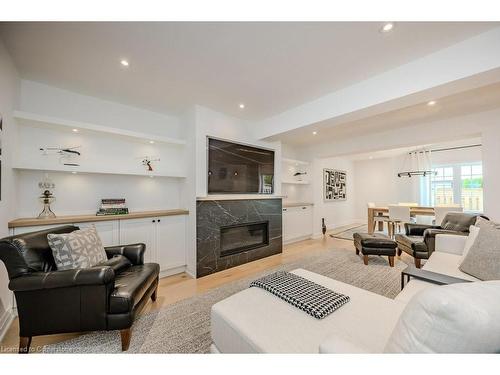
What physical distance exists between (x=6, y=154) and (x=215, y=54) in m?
2.17

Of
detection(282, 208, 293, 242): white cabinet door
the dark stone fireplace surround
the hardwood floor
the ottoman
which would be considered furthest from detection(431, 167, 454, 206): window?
the dark stone fireplace surround

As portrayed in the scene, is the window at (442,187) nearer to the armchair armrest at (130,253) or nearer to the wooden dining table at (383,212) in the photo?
the wooden dining table at (383,212)

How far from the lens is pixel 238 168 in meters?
3.37

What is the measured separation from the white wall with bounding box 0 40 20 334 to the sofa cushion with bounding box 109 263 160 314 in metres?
0.97

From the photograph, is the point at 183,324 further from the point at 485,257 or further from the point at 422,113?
the point at 422,113

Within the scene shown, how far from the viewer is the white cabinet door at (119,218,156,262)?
2.47 metres

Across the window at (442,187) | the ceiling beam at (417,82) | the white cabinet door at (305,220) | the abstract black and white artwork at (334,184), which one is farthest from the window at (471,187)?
the ceiling beam at (417,82)

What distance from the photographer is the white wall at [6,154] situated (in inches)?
67.3

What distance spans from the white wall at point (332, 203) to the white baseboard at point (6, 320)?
5028 mm

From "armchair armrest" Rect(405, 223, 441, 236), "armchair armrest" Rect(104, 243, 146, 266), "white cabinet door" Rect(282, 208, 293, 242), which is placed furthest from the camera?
"white cabinet door" Rect(282, 208, 293, 242)

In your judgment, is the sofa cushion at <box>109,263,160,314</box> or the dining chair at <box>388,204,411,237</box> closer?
the sofa cushion at <box>109,263,160,314</box>

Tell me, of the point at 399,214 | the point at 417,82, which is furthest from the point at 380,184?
the point at 417,82

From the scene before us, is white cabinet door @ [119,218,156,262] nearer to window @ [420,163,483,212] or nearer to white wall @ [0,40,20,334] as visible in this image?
white wall @ [0,40,20,334]
